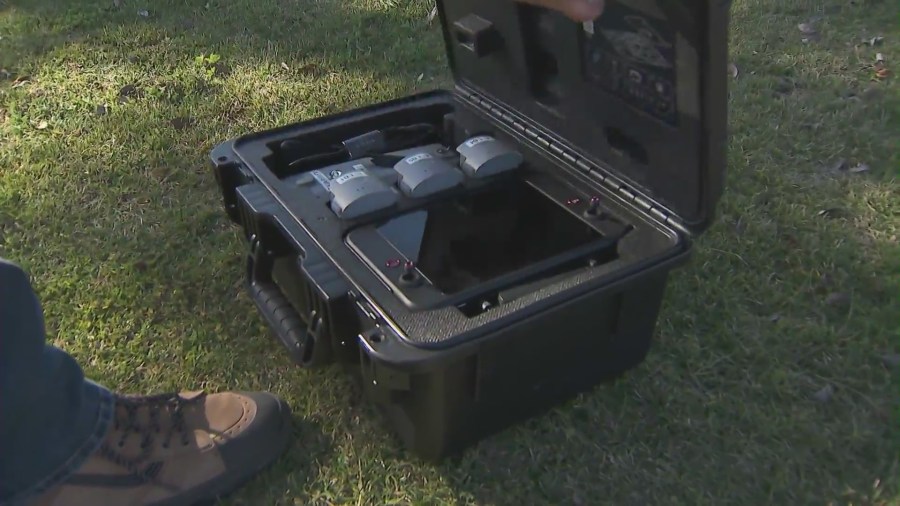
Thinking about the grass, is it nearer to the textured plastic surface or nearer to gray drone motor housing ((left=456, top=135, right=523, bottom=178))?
the textured plastic surface

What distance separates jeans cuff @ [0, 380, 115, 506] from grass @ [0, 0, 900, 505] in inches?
10.7

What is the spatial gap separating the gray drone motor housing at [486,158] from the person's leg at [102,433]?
0.59m

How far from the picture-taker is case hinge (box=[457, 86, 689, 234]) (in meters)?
1.42

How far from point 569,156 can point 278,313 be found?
2.17 feet

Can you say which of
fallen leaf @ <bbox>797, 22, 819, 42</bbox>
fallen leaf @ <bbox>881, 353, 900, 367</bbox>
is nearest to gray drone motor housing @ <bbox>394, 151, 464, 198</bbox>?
fallen leaf @ <bbox>881, 353, 900, 367</bbox>

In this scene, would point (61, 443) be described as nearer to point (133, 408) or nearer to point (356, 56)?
point (133, 408)

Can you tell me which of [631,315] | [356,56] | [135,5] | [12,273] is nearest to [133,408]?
[12,273]

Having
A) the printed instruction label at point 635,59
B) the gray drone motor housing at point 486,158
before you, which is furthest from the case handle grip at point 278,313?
the printed instruction label at point 635,59

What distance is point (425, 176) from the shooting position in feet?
5.06

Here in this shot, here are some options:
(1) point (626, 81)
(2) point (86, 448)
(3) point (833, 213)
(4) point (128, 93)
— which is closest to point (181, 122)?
(4) point (128, 93)

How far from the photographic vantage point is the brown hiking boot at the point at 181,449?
1304 millimetres

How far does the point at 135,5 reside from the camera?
10.9ft

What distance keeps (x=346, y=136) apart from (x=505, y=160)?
1.30ft

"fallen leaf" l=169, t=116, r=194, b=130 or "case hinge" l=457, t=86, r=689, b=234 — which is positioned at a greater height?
"case hinge" l=457, t=86, r=689, b=234
